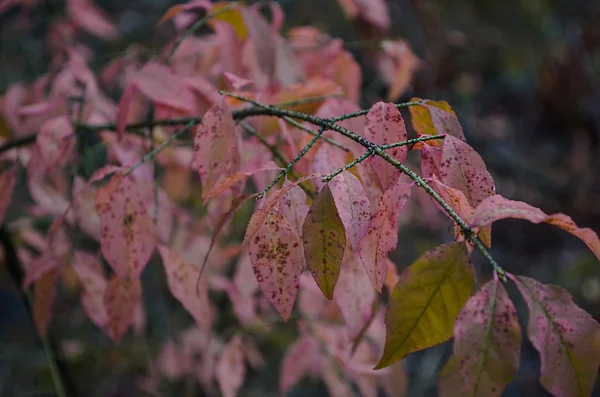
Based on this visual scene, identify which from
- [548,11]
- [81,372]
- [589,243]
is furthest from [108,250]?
[548,11]

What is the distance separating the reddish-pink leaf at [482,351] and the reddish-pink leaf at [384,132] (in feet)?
0.49

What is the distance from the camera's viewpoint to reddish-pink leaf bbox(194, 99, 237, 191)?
0.59 m

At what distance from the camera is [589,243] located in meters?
0.45

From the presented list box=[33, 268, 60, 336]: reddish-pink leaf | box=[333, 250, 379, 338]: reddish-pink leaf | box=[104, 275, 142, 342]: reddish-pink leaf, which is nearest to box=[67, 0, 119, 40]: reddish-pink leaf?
box=[33, 268, 60, 336]: reddish-pink leaf

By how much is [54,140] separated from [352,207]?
521 mm

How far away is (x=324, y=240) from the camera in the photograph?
0.48 metres

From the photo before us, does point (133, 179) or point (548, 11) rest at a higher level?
point (133, 179)

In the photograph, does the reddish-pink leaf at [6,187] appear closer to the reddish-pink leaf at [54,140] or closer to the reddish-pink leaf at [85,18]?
the reddish-pink leaf at [54,140]

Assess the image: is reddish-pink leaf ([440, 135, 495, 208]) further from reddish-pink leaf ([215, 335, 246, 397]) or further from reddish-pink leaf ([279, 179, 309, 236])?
reddish-pink leaf ([215, 335, 246, 397])

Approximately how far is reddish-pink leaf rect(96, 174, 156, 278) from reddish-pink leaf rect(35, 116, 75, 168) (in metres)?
0.20

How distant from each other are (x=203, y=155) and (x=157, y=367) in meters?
1.21

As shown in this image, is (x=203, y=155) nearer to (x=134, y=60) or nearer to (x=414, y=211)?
(x=134, y=60)

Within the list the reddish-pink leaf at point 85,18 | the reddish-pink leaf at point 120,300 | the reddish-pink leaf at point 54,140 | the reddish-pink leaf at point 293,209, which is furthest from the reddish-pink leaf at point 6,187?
the reddish-pink leaf at point 85,18

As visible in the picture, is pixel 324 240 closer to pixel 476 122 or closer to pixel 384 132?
pixel 384 132
